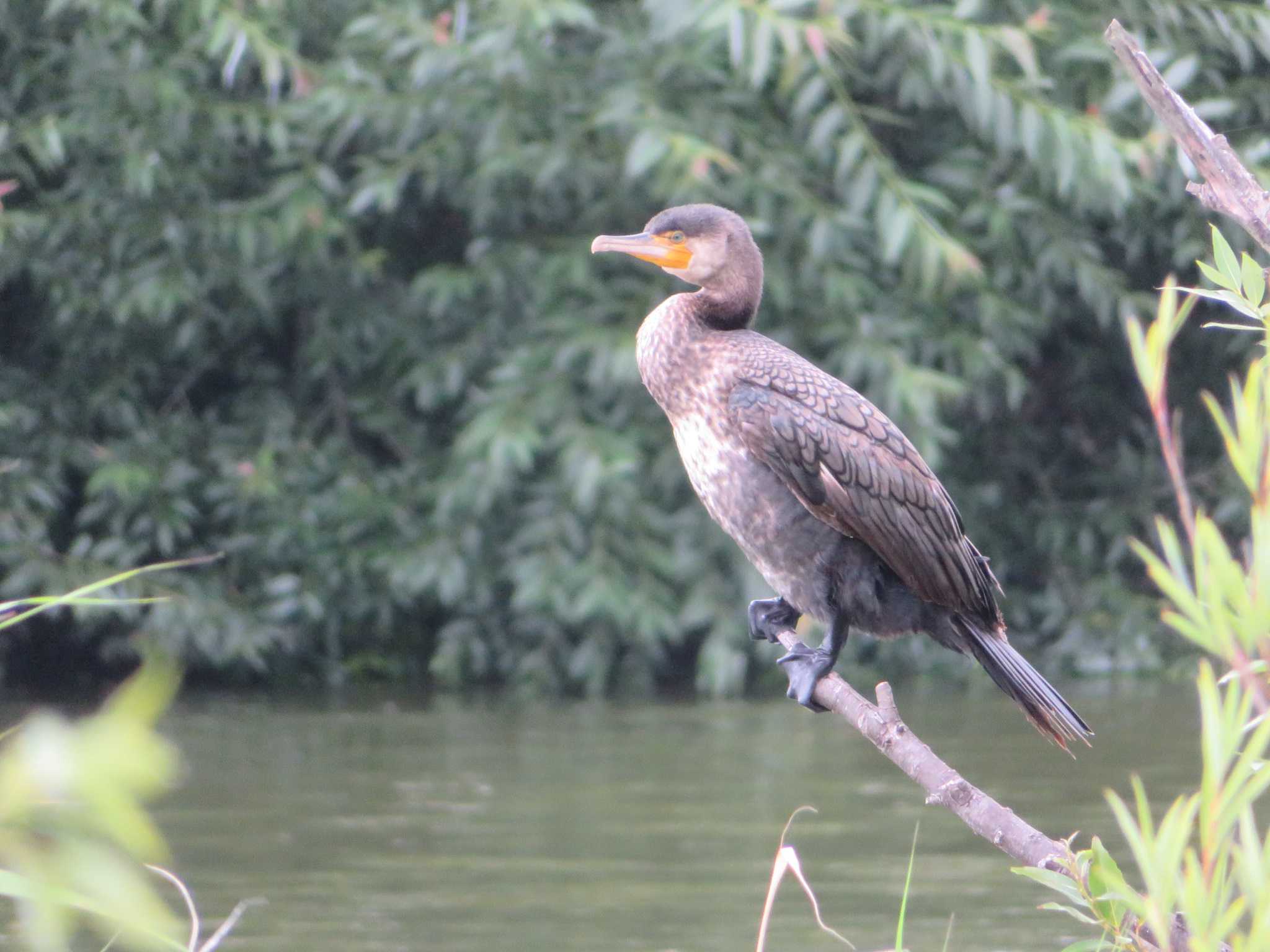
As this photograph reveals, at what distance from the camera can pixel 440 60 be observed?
18.7 ft

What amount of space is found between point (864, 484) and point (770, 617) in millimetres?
310

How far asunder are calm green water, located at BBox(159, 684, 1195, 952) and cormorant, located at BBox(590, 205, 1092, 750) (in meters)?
Result: 1.35

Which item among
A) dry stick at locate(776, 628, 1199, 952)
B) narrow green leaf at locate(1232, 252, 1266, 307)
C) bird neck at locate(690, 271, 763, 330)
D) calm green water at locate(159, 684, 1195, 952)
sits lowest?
calm green water at locate(159, 684, 1195, 952)

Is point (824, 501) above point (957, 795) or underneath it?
above

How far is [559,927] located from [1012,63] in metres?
3.57

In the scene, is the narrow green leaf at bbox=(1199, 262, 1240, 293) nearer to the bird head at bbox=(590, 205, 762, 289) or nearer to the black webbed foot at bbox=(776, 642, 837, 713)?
the black webbed foot at bbox=(776, 642, 837, 713)

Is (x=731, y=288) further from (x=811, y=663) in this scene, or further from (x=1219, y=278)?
(x=1219, y=278)

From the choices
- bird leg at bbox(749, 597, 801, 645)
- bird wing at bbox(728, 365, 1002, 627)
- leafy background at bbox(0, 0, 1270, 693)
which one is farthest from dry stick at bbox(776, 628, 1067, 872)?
leafy background at bbox(0, 0, 1270, 693)

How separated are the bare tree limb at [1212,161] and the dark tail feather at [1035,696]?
35.0 inches

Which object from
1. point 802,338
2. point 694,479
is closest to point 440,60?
point 802,338

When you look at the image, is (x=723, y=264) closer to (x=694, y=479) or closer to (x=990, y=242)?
(x=694, y=479)

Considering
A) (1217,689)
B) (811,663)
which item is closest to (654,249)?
(811,663)

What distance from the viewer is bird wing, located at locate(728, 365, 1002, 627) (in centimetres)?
255

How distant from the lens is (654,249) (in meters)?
2.87
